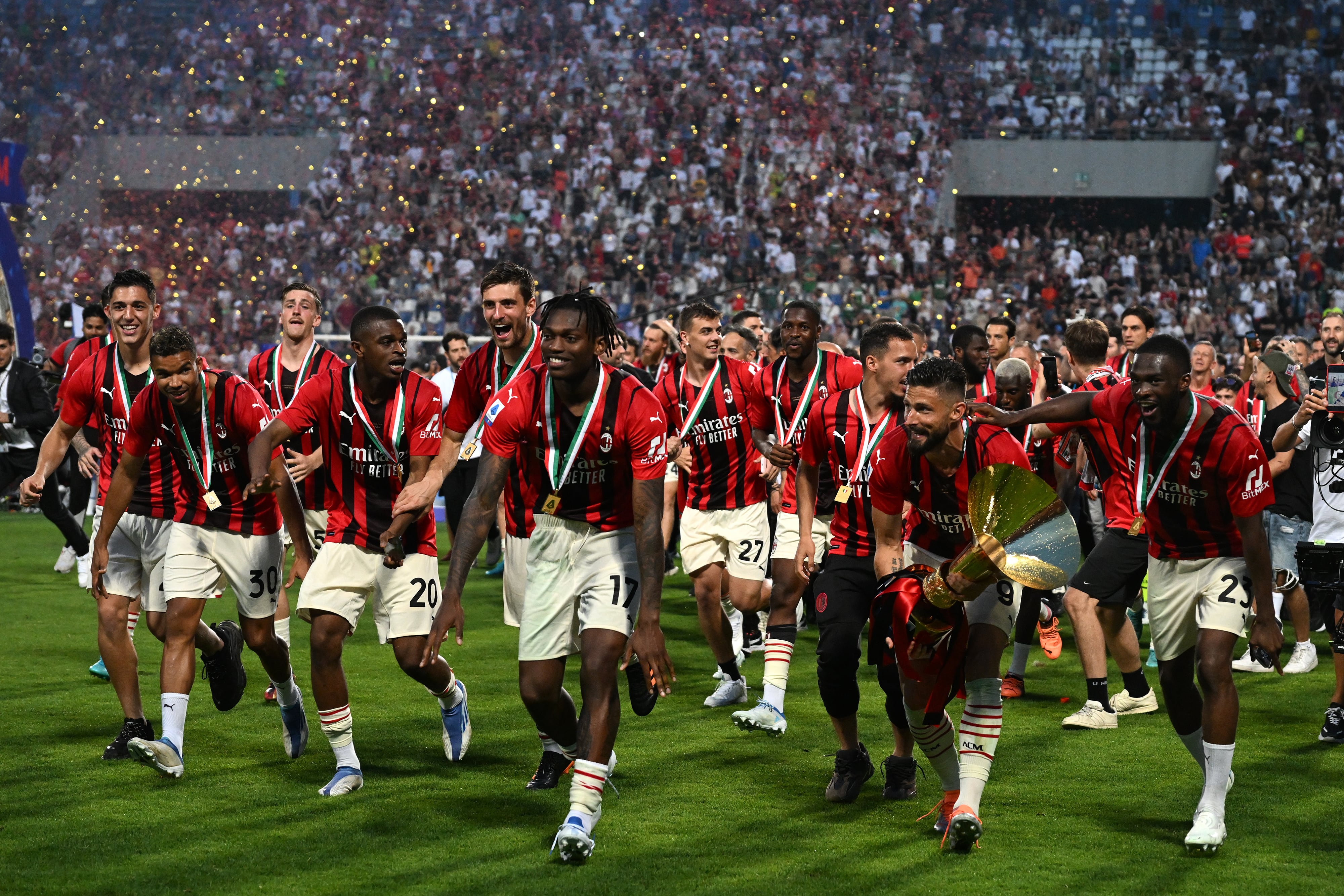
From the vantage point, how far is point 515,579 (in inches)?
256

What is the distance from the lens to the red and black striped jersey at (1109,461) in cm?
759

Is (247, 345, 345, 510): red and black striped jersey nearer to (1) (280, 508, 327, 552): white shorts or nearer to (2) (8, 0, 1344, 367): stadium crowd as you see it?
(1) (280, 508, 327, 552): white shorts

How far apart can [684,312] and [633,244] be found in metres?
19.9

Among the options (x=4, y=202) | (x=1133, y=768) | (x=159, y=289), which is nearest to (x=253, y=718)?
→ (x=1133, y=768)

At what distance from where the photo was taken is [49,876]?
16.2 feet

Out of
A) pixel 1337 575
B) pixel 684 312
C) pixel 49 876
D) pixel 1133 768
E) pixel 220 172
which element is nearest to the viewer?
pixel 49 876

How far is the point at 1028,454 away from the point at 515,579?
329 centimetres

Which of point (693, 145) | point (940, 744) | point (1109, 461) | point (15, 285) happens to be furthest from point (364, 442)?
point (693, 145)

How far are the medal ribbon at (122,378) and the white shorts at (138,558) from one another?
21.4 inches

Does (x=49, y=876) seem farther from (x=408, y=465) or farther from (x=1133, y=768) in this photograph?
(x=1133, y=768)

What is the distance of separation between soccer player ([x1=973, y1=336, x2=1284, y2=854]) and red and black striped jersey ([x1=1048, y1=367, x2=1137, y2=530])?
1646 mm

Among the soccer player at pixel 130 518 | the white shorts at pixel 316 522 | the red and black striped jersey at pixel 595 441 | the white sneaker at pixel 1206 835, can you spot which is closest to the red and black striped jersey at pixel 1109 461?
the white sneaker at pixel 1206 835

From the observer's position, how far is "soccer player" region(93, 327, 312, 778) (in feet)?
20.9

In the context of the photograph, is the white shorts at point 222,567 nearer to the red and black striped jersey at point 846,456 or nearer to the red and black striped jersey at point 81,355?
the red and black striped jersey at point 81,355
